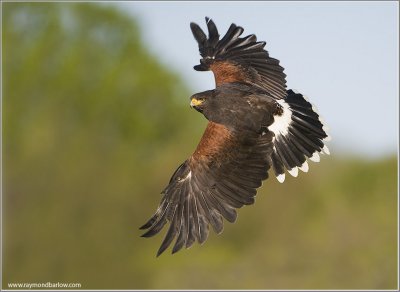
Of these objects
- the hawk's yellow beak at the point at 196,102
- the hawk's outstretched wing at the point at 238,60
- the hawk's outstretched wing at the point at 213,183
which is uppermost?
the hawk's outstretched wing at the point at 238,60

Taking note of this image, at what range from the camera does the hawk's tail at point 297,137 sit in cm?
1243

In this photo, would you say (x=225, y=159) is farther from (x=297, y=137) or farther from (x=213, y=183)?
(x=297, y=137)

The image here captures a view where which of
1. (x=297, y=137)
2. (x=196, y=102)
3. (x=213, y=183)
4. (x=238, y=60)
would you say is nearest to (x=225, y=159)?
(x=213, y=183)

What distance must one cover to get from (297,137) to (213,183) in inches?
68.8

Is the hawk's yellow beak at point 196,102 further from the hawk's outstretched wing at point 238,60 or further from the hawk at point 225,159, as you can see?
the hawk's outstretched wing at point 238,60

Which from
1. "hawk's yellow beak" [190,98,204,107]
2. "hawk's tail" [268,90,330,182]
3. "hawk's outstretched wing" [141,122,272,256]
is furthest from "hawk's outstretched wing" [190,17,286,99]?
"hawk's outstretched wing" [141,122,272,256]

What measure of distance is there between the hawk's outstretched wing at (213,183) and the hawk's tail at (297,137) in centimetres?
79

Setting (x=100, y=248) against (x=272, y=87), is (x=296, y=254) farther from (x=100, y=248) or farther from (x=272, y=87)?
(x=272, y=87)

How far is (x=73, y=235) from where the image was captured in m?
29.7

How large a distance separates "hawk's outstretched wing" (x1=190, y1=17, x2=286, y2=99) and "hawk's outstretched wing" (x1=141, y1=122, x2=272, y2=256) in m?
0.95

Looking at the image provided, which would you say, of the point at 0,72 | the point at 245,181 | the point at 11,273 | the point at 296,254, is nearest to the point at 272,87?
the point at 245,181

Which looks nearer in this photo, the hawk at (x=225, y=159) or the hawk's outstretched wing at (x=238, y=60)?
the hawk at (x=225, y=159)

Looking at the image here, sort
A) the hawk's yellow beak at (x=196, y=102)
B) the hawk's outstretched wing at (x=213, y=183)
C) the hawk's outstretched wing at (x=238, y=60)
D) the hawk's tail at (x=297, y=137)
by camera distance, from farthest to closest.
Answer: the hawk's tail at (x=297, y=137) → the hawk's outstretched wing at (x=238, y=60) → the hawk's yellow beak at (x=196, y=102) → the hawk's outstretched wing at (x=213, y=183)

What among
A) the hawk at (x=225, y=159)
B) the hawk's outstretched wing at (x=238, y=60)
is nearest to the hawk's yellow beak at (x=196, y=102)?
the hawk at (x=225, y=159)
